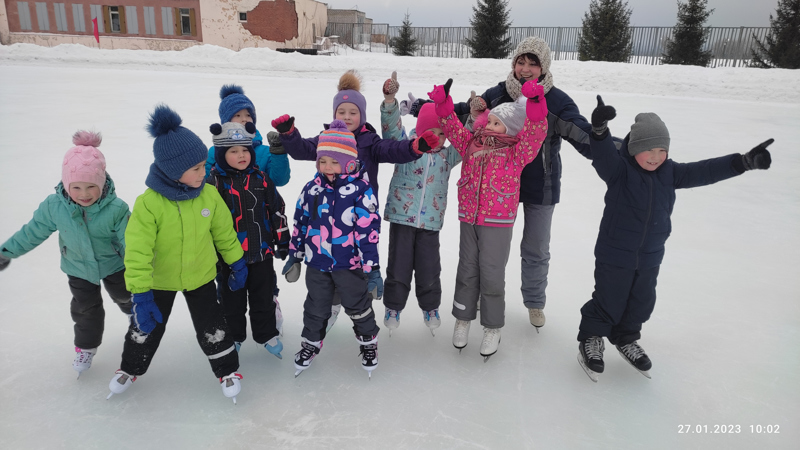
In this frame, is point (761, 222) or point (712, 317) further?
point (761, 222)

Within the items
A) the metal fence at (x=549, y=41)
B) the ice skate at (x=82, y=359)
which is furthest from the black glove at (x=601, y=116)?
the metal fence at (x=549, y=41)

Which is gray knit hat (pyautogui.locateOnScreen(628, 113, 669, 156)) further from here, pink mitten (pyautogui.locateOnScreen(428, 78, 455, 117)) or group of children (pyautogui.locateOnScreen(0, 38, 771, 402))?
pink mitten (pyautogui.locateOnScreen(428, 78, 455, 117))

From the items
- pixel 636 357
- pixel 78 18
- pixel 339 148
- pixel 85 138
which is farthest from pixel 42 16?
pixel 636 357

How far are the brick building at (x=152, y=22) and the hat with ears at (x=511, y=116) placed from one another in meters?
20.6

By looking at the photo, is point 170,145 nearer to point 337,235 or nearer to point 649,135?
point 337,235

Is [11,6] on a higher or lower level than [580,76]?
higher

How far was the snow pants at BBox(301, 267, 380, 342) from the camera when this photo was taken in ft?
7.16

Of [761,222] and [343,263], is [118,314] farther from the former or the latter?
[761,222]

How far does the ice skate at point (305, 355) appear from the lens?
2.23 m

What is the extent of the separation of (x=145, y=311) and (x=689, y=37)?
890 inches

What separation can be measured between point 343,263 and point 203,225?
61 cm

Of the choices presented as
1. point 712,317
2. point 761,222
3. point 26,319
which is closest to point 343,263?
point 26,319

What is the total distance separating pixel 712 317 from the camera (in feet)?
9.07

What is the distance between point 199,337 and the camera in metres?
2.04
